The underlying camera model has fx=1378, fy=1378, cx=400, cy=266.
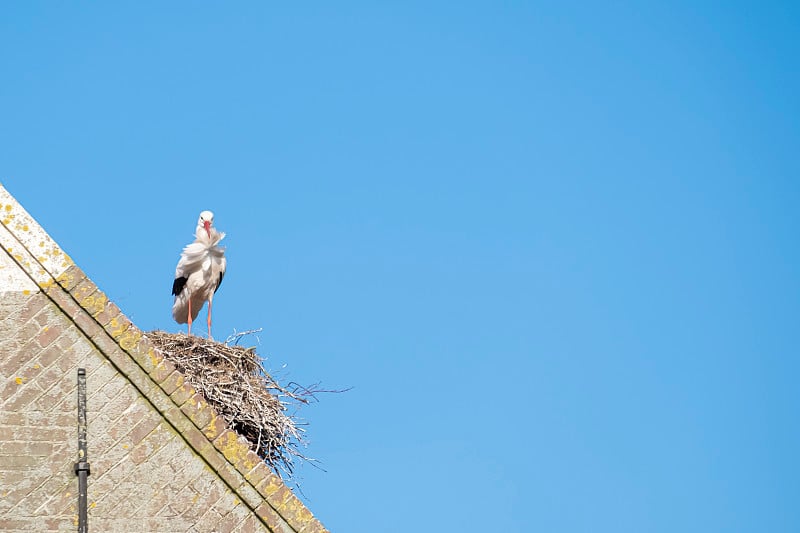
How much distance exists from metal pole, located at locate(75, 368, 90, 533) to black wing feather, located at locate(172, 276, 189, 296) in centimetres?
837

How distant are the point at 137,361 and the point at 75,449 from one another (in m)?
0.75

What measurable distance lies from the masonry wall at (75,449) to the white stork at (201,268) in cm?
793

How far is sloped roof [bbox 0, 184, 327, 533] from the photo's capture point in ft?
31.8

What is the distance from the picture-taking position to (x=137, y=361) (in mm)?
9727

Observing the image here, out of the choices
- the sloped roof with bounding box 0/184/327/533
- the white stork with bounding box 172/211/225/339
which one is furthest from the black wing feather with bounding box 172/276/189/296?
the sloped roof with bounding box 0/184/327/533

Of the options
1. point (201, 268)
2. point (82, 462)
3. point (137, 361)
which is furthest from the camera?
point (201, 268)

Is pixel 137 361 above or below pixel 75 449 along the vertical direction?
above

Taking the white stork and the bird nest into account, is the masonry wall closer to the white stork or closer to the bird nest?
the bird nest

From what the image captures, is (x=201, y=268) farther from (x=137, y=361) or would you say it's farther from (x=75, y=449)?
(x=75, y=449)

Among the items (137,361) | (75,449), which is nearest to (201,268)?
(137,361)

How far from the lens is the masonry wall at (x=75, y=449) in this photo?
9336mm

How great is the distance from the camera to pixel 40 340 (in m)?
9.62

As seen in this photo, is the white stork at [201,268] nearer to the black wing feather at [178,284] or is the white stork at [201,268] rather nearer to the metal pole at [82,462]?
the black wing feather at [178,284]

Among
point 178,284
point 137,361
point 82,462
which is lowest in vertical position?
point 82,462
